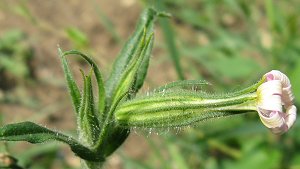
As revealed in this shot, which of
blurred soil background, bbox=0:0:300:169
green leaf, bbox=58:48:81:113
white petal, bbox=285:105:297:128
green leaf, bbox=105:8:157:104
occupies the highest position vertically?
blurred soil background, bbox=0:0:300:169

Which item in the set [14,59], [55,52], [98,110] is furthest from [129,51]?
[55,52]

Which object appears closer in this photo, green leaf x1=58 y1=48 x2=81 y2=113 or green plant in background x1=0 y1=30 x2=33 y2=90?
green leaf x1=58 y1=48 x2=81 y2=113

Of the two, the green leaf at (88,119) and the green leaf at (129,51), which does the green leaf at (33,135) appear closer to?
the green leaf at (88,119)

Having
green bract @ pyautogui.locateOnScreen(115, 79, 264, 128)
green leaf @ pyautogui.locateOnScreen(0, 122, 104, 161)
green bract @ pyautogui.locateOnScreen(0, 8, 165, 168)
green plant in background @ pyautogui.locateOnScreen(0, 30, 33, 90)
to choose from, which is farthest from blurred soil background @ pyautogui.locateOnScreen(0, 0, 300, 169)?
green leaf @ pyautogui.locateOnScreen(0, 122, 104, 161)

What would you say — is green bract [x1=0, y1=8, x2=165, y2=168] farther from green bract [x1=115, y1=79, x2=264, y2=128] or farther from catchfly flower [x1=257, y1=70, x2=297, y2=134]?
catchfly flower [x1=257, y1=70, x2=297, y2=134]

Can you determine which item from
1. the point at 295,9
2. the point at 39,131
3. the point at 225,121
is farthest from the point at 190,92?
the point at 295,9

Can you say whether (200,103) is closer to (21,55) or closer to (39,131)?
(39,131)

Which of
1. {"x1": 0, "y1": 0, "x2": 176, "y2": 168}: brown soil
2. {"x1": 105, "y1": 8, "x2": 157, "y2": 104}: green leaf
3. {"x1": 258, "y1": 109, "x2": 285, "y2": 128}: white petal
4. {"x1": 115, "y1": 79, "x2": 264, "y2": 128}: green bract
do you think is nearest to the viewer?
{"x1": 258, "y1": 109, "x2": 285, "y2": 128}: white petal
